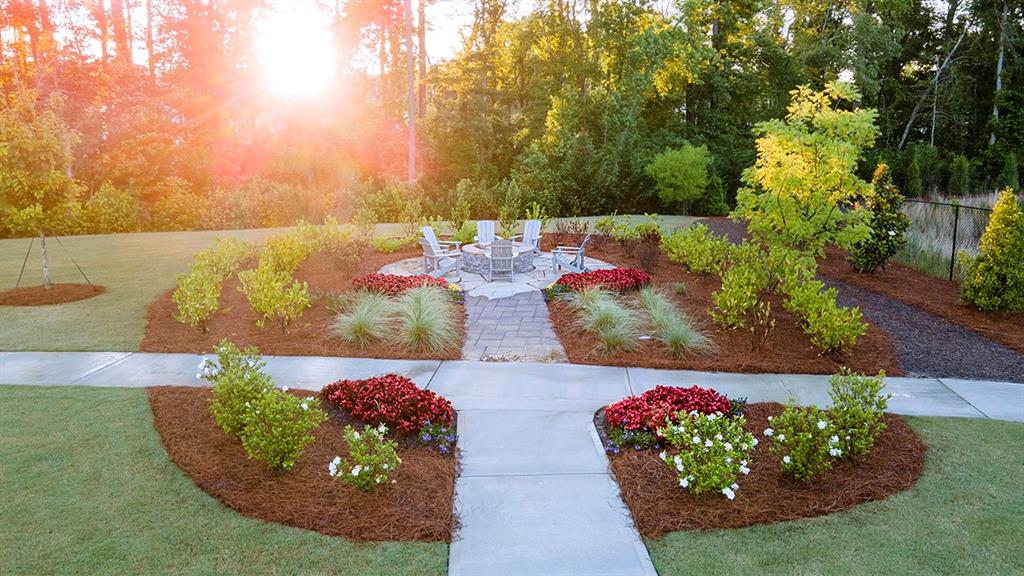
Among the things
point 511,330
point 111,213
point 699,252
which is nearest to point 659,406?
point 511,330

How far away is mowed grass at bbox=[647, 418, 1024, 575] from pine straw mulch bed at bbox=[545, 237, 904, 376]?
2218mm

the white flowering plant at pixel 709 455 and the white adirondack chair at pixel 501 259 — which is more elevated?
the white adirondack chair at pixel 501 259

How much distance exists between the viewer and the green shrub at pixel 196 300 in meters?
7.37

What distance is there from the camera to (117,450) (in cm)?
461

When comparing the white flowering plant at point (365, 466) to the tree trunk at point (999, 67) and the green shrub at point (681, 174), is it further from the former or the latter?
the tree trunk at point (999, 67)

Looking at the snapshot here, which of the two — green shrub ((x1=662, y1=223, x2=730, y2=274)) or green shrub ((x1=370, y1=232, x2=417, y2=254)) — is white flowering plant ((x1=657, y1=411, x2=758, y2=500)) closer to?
green shrub ((x1=662, y1=223, x2=730, y2=274))

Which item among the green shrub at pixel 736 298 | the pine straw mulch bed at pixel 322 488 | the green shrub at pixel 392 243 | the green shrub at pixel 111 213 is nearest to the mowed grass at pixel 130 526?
the pine straw mulch bed at pixel 322 488

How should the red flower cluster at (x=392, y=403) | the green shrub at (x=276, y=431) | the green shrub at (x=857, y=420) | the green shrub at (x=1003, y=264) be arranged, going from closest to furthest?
the green shrub at (x=276, y=431) < the green shrub at (x=857, y=420) < the red flower cluster at (x=392, y=403) < the green shrub at (x=1003, y=264)

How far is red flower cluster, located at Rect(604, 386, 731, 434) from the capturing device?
4793mm

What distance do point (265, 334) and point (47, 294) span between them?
4.75 metres

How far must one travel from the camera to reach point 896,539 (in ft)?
11.6

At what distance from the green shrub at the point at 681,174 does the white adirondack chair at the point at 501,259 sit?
450 inches

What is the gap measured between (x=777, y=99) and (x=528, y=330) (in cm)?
2289

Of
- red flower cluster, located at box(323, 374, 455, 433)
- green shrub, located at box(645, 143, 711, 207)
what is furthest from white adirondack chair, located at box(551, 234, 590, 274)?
green shrub, located at box(645, 143, 711, 207)
